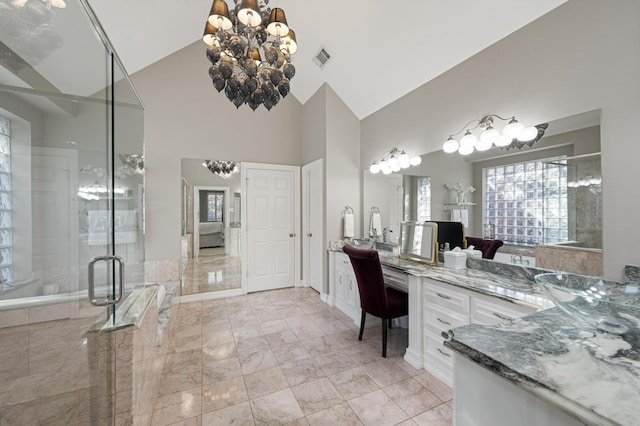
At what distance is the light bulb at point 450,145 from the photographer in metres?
2.51

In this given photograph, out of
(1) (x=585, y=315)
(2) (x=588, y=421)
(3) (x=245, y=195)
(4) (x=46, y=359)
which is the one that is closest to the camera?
(2) (x=588, y=421)

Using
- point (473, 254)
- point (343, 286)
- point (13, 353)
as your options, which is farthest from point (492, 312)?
point (13, 353)

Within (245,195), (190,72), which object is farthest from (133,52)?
(245,195)

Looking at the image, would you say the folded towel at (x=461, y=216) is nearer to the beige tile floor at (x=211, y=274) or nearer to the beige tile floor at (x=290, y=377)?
the beige tile floor at (x=290, y=377)

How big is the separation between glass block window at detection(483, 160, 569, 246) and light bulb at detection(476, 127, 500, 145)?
240 mm

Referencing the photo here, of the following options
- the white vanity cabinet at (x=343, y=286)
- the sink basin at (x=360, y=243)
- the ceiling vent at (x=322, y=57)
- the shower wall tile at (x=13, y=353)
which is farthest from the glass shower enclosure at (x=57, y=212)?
the sink basin at (x=360, y=243)

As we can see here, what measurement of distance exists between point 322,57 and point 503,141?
256 cm

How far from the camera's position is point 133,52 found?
3234 millimetres

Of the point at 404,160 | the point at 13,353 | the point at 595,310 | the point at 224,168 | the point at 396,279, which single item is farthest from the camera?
the point at 224,168

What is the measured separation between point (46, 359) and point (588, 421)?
1.94 metres

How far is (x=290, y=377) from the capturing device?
6.92ft

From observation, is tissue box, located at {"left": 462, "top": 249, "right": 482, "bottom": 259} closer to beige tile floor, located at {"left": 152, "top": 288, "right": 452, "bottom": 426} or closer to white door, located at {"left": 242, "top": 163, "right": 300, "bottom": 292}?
beige tile floor, located at {"left": 152, "top": 288, "right": 452, "bottom": 426}

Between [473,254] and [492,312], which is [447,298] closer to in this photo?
[492,312]

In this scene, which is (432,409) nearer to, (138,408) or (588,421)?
(588,421)
